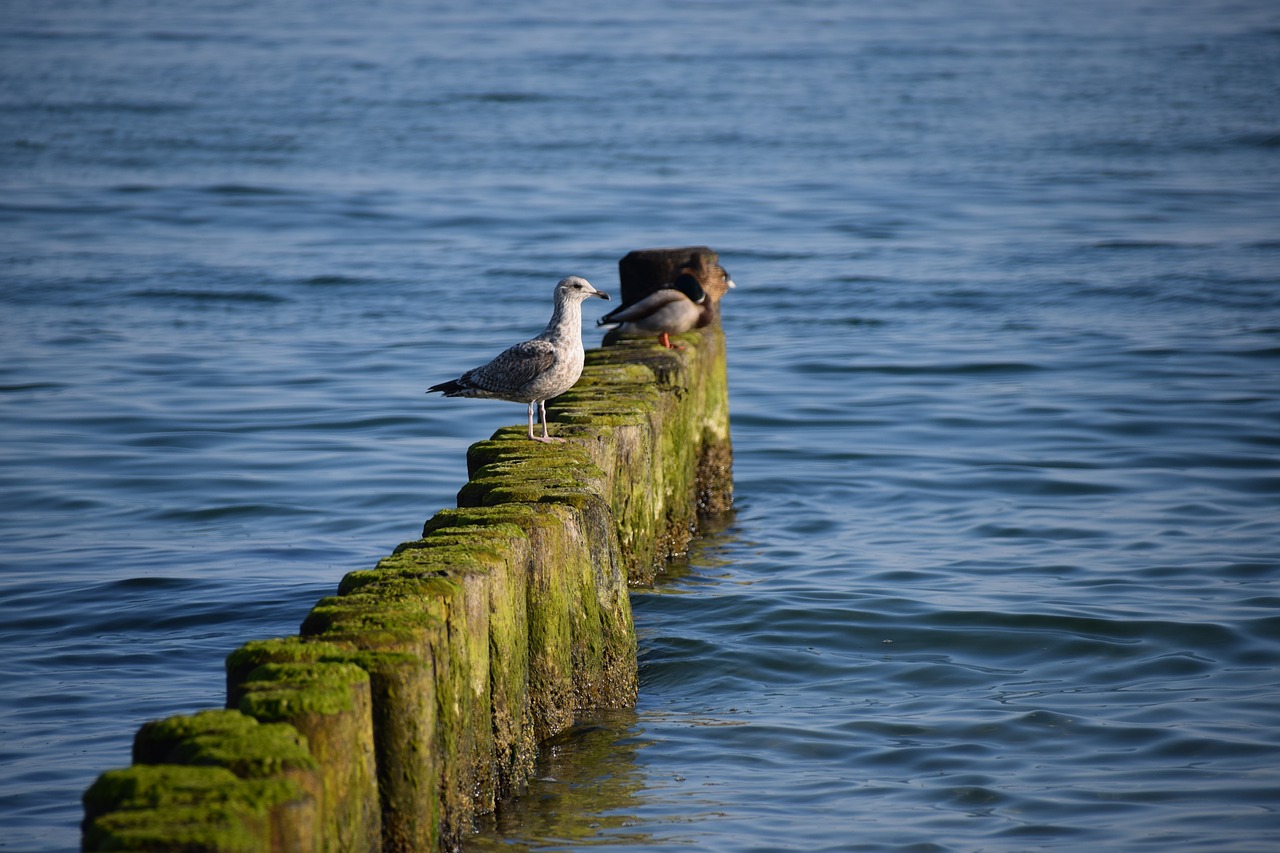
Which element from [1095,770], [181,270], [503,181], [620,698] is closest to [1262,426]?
[1095,770]

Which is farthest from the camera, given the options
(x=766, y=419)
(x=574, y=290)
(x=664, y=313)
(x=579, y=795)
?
(x=766, y=419)

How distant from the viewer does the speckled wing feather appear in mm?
6862

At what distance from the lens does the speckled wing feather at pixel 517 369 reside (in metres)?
6.86

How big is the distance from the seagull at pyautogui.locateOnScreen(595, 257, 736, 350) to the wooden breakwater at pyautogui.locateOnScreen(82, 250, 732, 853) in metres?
1.70

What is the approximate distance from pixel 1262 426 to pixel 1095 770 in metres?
7.32

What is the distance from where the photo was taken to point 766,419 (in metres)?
13.1

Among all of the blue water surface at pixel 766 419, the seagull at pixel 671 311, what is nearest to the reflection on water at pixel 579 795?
the blue water surface at pixel 766 419

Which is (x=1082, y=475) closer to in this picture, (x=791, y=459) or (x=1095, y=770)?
(x=791, y=459)

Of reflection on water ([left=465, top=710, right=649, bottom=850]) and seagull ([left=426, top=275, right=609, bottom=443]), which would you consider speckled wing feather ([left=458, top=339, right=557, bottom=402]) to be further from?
reflection on water ([left=465, top=710, right=649, bottom=850])

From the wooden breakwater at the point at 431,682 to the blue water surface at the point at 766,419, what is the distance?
1.23 ft

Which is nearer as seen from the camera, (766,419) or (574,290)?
(574,290)

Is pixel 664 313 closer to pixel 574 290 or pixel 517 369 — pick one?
pixel 574 290

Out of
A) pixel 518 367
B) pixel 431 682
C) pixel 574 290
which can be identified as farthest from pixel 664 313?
pixel 431 682

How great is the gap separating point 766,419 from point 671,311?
398 centimetres
